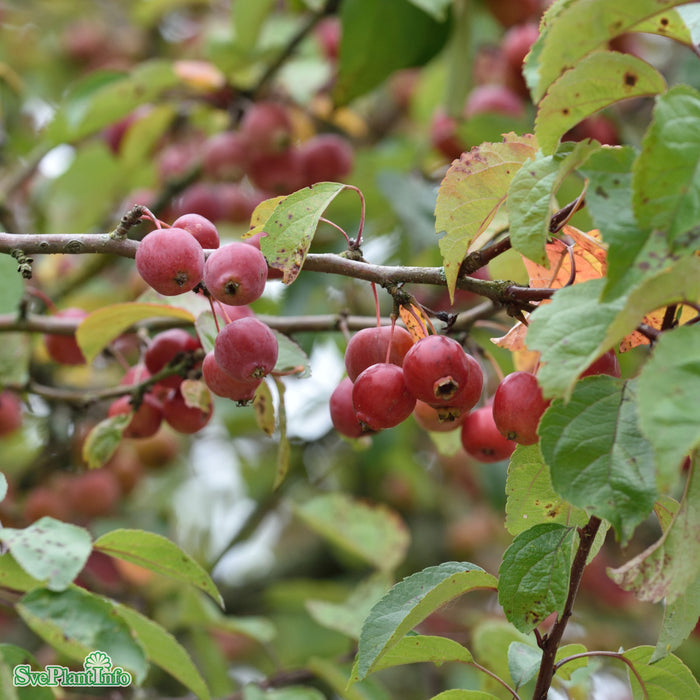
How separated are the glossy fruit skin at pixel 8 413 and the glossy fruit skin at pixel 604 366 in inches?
55.0

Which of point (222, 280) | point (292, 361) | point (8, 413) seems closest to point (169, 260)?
point (222, 280)

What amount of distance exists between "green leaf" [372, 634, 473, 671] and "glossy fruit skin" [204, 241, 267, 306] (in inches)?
17.6

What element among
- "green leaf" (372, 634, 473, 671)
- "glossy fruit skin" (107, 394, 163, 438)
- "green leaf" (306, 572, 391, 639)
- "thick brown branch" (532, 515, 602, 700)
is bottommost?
"green leaf" (306, 572, 391, 639)

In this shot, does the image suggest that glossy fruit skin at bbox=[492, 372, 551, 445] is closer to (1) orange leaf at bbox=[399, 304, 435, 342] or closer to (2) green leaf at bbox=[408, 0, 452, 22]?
(1) orange leaf at bbox=[399, 304, 435, 342]

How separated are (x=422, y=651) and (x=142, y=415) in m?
0.57

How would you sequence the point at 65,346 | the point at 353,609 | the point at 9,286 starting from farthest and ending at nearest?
the point at 353,609, the point at 65,346, the point at 9,286

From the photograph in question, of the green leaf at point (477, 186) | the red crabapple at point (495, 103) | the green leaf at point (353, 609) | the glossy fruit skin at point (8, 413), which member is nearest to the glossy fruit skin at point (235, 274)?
the green leaf at point (477, 186)

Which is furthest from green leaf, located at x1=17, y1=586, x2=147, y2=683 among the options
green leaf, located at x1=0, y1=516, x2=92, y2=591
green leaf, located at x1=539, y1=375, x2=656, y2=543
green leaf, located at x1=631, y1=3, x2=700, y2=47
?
green leaf, located at x1=631, y1=3, x2=700, y2=47

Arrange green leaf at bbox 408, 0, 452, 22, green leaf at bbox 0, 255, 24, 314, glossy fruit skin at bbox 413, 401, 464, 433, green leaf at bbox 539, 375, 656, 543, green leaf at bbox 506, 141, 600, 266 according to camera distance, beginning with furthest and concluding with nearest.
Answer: green leaf at bbox 408, 0, 452, 22
green leaf at bbox 0, 255, 24, 314
glossy fruit skin at bbox 413, 401, 464, 433
green leaf at bbox 506, 141, 600, 266
green leaf at bbox 539, 375, 656, 543

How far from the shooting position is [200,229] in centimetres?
98

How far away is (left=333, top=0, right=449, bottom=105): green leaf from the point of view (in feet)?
6.46

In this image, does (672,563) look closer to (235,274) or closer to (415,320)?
(415,320)

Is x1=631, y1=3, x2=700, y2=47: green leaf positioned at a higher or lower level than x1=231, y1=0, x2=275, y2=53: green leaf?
lower

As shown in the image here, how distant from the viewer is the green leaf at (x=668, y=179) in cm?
69
